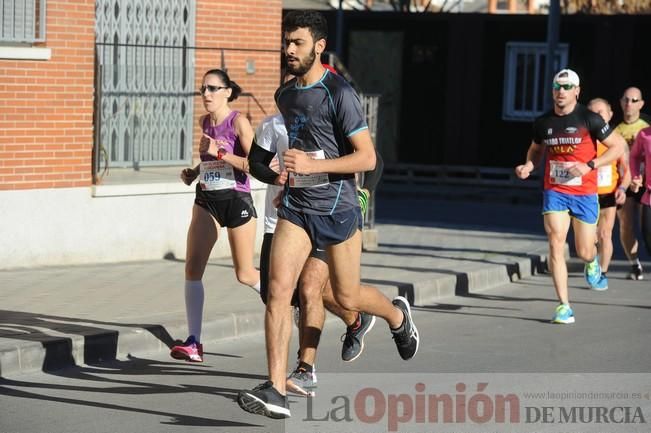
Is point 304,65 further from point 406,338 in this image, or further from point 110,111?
point 110,111

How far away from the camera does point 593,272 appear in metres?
13.1

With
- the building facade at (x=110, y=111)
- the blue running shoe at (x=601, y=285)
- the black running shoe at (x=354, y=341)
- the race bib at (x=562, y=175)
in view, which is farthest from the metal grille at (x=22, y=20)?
the blue running shoe at (x=601, y=285)

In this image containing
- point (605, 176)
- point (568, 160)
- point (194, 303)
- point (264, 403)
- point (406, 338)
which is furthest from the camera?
point (605, 176)

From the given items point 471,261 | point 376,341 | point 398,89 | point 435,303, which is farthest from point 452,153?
point 376,341

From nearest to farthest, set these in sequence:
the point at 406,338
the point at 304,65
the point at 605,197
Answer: the point at 304,65 < the point at 406,338 < the point at 605,197

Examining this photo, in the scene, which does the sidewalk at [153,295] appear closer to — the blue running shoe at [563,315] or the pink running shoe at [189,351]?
the pink running shoe at [189,351]

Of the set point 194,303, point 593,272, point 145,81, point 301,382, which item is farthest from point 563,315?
point 145,81

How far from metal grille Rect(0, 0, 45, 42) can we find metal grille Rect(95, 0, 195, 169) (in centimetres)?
102

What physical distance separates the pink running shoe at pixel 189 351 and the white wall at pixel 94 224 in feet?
12.3

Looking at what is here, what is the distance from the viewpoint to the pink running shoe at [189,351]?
9.12 metres

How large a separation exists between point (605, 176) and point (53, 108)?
17.7 feet

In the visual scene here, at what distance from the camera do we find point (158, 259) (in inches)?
539

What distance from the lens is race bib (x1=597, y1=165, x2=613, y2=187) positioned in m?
13.5

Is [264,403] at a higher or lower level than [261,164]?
lower
